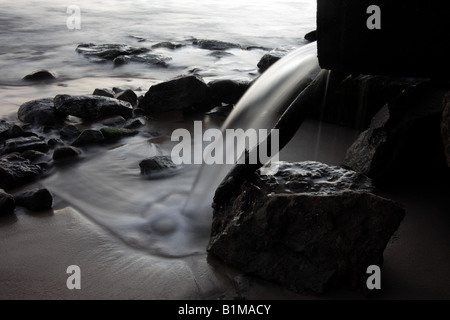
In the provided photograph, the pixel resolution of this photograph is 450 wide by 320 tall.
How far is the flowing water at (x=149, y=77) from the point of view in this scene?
3146 millimetres

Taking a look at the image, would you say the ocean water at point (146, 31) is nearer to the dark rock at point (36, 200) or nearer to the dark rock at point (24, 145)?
the dark rock at point (24, 145)

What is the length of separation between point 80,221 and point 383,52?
2.14m

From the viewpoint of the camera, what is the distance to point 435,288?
2344 mm

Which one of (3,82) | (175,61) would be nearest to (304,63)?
(175,61)

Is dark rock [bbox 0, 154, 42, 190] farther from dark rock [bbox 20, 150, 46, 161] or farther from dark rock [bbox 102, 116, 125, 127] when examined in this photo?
dark rock [bbox 102, 116, 125, 127]

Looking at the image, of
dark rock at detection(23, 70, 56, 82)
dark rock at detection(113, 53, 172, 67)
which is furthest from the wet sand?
dark rock at detection(113, 53, 172, 67)

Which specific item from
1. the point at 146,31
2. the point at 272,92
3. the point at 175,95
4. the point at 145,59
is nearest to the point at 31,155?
the point at 175,95

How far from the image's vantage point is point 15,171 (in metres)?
3.59

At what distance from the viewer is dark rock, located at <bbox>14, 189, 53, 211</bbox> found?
3176 millimetres

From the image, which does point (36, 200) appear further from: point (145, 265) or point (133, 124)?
point (133, 124)

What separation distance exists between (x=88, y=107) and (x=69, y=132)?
56 centimetres

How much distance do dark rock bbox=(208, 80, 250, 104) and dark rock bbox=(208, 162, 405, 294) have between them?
303cm

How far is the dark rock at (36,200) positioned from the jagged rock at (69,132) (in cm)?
141

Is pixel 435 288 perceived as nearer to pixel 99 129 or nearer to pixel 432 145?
pixel 432 145
